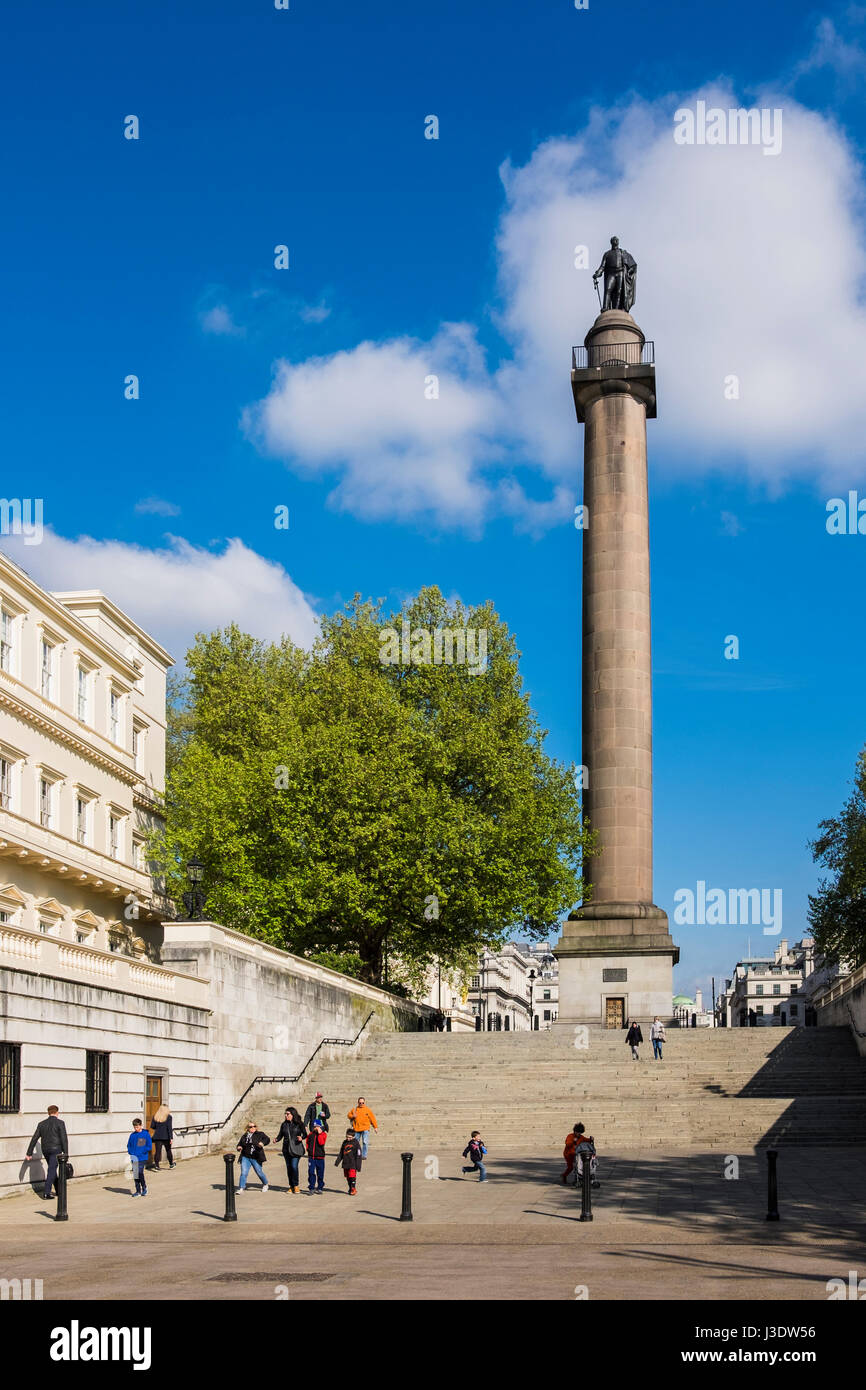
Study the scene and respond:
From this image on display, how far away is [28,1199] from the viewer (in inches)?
870

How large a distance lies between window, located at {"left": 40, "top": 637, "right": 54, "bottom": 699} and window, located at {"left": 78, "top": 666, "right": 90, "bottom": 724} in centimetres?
280

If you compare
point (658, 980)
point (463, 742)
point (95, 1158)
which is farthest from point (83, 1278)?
point (463, 742)

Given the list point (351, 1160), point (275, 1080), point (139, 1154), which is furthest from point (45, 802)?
point (351, 1160)

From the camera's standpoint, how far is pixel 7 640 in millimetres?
42375

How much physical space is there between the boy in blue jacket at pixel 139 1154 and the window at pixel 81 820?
25.1 meters

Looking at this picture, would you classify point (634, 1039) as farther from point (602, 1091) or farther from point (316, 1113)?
point (316, 1113)

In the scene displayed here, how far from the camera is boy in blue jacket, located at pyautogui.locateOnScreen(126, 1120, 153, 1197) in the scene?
2277 centimetres

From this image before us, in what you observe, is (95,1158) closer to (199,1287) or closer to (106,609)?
(199,1287)

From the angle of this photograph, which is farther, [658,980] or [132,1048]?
[658,980]

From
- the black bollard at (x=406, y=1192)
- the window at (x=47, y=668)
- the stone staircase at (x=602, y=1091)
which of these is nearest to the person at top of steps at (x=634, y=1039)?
the stone staircase at (x=602, y=1091)

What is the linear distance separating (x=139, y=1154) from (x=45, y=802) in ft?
77.4

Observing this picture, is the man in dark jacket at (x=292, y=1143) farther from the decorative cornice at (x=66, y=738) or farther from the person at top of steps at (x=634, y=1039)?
the decorative cornice at (x=66, y=738)
